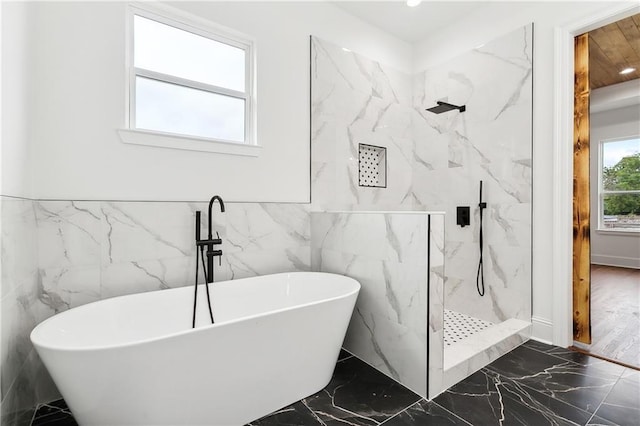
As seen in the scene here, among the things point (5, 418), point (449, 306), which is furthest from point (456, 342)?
point (5, 418)

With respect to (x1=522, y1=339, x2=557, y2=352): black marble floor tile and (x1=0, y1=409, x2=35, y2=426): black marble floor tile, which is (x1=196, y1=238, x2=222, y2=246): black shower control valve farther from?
(x1=522, y1=339, x2=557, y2=352): black marble floor tile

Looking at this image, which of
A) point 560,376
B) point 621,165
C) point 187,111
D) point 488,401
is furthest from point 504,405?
point 621,165

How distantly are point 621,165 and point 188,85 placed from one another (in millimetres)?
6675

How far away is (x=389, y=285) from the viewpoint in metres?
1.81

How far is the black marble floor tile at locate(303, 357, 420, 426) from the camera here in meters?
1.46

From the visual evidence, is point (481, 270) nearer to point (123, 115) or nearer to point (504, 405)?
point (504, 405)

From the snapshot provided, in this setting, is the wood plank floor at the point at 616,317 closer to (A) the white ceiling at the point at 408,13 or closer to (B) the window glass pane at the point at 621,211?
(B) the window glass pane at the point at 621,211

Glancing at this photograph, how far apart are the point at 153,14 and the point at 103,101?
2.23 feet

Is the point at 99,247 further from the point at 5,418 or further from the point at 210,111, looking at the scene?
the point at 210,111

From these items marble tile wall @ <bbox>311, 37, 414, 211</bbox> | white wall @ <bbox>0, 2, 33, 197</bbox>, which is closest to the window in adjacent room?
white wall @ <bbox>0, 2, 33, 197</bbox>

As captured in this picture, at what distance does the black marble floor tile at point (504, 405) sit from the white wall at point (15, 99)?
225cm

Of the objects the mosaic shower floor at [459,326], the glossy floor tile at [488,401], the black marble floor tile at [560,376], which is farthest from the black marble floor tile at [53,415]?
the black marble floor tile at [560,376]

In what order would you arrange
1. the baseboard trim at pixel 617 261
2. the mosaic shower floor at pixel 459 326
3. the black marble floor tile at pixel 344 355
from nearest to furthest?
the black marble floor tile at pixel 344 355 < the mosaic shower floor at pixel 459 326 < the baseboard trim at pixel 617 261

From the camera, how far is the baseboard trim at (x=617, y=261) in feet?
16.5
